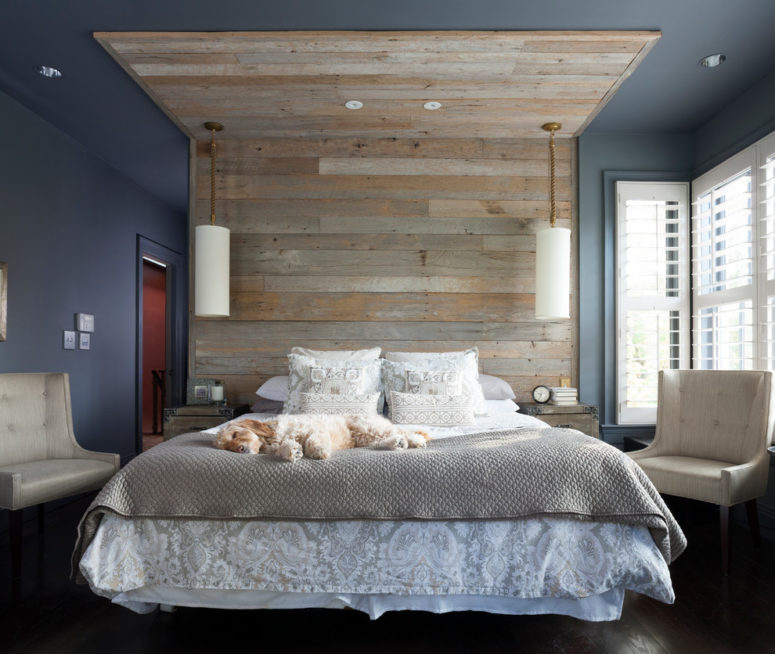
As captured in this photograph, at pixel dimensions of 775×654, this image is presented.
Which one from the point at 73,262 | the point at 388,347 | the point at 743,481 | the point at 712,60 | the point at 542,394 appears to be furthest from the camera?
the point at 73,262

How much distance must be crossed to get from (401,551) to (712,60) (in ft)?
10.5

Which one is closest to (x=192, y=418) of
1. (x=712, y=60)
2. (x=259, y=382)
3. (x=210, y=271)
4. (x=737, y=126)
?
(x=259, y=382)

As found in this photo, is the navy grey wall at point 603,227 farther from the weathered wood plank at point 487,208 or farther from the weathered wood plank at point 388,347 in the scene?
the weathered wood plank at point 487,208

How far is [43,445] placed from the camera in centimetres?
322

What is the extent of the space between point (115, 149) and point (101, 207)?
51cm

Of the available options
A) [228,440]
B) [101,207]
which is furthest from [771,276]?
[101,207]

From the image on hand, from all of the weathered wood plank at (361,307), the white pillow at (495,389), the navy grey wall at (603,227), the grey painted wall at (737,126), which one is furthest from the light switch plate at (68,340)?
the grey painted wall at (737,126)

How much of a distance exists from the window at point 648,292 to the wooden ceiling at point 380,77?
812mm

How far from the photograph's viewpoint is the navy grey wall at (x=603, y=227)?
162 inches

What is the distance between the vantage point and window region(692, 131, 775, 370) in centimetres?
331

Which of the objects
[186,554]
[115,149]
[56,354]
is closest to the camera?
[186,554]

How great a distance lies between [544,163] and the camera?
417cm

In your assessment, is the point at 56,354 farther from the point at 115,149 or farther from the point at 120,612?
the point at 120,612

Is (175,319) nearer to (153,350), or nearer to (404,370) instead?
(153,350)
